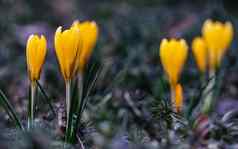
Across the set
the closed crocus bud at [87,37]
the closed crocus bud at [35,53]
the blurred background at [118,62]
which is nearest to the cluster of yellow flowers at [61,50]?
the closed crocus bud at [35,53]

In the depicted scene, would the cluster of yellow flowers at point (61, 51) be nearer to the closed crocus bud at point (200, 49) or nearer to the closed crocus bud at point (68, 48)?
the closed crocus bud at point (68, 48)

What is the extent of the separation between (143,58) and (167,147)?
2.53 metres

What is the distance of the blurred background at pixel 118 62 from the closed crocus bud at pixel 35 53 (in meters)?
0.33

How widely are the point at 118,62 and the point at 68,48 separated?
1.84 meters

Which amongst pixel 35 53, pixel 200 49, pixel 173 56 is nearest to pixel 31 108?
pixel 35 53

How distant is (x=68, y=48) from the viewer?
6.61ft

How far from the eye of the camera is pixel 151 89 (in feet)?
11.4

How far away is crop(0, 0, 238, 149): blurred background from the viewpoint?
2491 millimetres

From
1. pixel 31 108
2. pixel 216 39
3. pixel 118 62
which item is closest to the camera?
pixel 31 108

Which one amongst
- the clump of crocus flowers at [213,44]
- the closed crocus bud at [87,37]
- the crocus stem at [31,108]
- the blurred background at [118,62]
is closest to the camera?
the crocus stem at [31,108]

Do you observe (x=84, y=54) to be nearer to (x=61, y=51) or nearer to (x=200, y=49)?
(x=61, y=51)

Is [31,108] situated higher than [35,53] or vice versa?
[35,53]

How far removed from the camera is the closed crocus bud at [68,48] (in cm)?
200

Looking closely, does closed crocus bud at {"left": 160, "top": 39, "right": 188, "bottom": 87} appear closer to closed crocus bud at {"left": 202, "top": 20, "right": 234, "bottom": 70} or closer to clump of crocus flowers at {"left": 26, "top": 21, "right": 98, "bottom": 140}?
closed crocus bud at {"left": 202, "top": 20, "right": 234, "bottom": 70}
